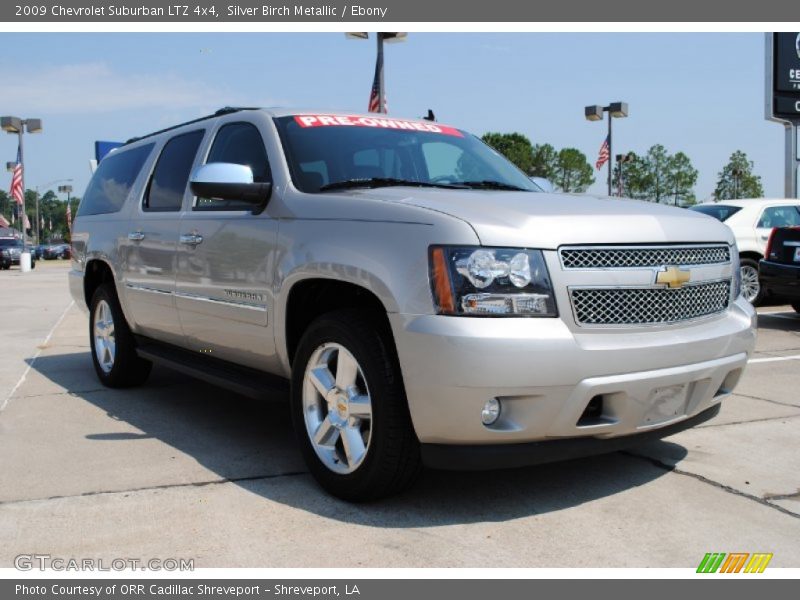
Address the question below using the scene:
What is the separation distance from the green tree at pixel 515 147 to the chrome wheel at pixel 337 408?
7436 centimetres

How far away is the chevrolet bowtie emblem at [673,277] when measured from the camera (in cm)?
332

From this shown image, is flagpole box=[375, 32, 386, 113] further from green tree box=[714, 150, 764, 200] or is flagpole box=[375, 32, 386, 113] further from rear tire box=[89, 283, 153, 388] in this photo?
green tree box=[714, 150, 764, 200]

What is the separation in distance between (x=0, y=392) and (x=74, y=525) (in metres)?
3.35

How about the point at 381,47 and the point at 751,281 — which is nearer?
the point at 751,281

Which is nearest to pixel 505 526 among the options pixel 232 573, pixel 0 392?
pixel 232 573

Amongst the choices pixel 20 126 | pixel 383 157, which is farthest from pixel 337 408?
pixel 20 126

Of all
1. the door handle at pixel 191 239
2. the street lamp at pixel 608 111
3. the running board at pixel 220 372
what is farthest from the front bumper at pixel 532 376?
the street lamp at pixel 608 111

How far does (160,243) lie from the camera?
200 inches

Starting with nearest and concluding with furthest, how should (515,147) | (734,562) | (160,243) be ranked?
(734,562), (160,243), (515,147)

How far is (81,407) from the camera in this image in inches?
218

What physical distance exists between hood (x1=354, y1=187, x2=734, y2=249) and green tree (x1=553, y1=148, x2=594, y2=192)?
7641 cm

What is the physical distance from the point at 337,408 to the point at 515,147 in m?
80.9

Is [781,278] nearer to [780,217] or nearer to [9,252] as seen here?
[780,217]
